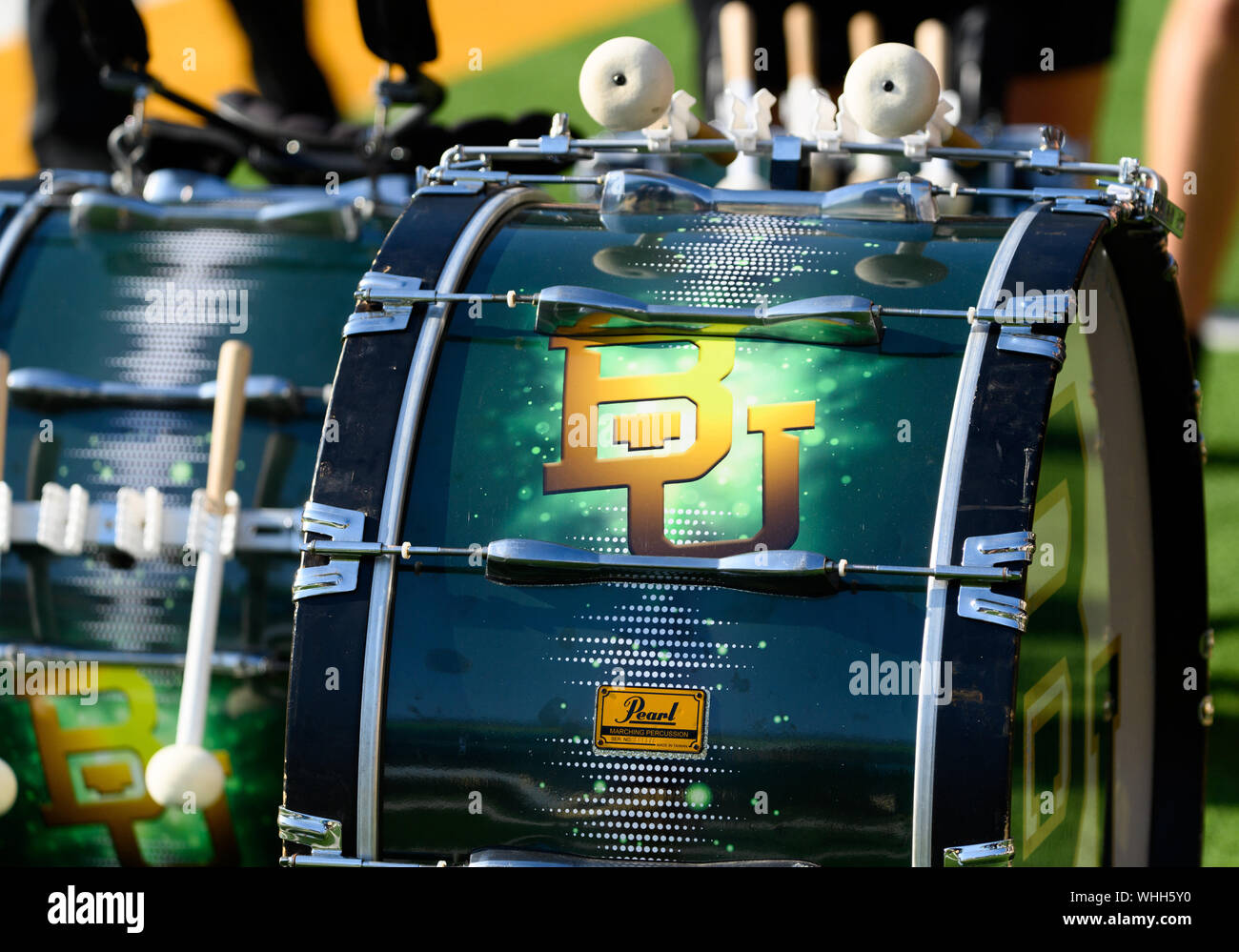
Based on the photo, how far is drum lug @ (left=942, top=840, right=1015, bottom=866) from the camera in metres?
1.78

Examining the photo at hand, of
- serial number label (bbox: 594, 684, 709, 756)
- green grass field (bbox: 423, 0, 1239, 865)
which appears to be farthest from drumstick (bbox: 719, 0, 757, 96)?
serial number label (bbox: 594, 684, 709, 756)

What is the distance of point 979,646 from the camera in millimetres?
1802

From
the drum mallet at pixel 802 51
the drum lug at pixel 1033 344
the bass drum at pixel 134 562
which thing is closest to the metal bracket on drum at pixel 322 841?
the bass drum at pixel 134 562

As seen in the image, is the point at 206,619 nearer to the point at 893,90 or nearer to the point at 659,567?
the point at 659,567

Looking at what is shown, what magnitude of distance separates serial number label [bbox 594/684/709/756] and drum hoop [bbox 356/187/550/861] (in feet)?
0.87

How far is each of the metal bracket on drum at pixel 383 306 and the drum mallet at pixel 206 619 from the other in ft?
1.16

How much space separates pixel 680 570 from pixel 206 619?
0.77 metres

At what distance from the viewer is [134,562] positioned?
96.5 inches

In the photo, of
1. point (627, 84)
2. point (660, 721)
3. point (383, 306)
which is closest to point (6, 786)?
point (383, 306)

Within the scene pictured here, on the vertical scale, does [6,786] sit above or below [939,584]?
below

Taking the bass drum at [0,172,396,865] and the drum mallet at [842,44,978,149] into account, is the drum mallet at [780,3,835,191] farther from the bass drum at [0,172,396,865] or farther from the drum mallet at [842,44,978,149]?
the bass drum at [0,172,396,865]

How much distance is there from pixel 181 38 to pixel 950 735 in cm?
901

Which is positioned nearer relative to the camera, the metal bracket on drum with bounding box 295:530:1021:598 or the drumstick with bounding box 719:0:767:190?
the metal bracket on drum with bounding box 295:530:1021:598
